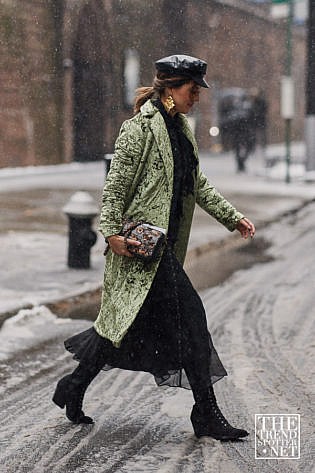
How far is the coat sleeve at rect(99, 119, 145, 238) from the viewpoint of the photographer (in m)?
4.41

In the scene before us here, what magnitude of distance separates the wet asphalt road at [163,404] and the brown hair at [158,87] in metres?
1.62

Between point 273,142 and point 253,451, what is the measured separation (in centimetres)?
4513

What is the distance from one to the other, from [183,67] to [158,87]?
0.60 ft

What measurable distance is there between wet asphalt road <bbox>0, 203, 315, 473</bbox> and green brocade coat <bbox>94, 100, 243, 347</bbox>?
1.84 feet

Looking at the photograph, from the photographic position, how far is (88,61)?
27219 millimetres

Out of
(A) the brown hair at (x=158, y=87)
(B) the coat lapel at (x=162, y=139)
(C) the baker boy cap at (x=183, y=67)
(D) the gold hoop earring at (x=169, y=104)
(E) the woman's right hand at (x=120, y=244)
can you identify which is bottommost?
(E) the woman's right hand at (x=120, y=244)

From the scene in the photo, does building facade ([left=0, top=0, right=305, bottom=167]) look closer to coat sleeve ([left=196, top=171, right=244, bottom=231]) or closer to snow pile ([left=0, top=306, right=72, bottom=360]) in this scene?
snow pile ([left=0, top=306, right=72, bottom=360])

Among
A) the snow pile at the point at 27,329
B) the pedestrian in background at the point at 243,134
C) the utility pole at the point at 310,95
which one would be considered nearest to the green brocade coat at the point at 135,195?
the snow pile at the point at 27,329

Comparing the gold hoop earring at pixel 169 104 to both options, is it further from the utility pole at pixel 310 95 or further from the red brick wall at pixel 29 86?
the red brick wall at pixel 29 86

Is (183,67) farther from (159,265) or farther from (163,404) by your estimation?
(163,404)

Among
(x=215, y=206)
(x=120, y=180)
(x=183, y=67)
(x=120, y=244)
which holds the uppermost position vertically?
(x=183, y=67)

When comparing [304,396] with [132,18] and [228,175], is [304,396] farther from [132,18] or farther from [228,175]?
[132,18]

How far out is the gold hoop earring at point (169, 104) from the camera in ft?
14.9

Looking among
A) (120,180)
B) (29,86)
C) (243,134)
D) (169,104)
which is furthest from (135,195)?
(243,134)
